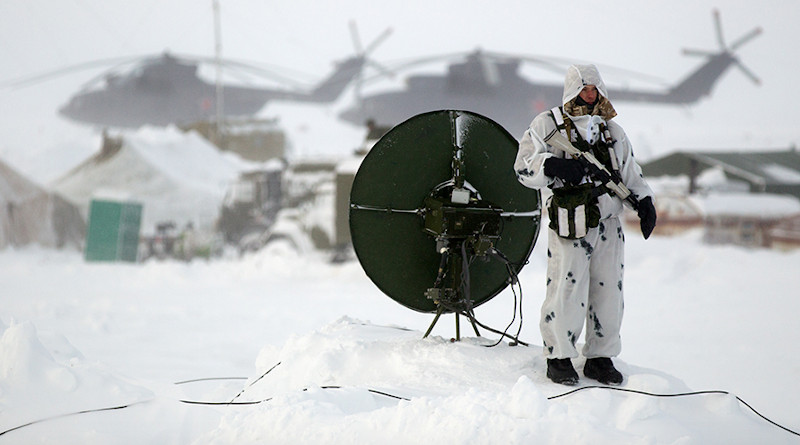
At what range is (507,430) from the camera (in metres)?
2.03

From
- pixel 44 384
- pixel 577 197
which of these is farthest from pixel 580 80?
pixel 44 384

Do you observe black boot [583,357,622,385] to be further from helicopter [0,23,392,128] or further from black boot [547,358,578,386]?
helicopter [0,23,392,128]

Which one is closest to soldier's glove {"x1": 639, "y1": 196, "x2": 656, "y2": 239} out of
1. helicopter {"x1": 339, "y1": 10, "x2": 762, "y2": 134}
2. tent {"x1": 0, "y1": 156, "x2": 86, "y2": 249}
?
helicopter {"x1": 339, "y1": 10, "x2": 762, "y2": 134}

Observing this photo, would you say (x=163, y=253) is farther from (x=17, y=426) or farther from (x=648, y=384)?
(x=648, y=384)

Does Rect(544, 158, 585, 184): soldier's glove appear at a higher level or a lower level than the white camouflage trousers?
higher

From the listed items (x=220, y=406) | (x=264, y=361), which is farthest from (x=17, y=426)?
(x=264, y=361)

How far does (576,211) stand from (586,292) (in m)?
0.36

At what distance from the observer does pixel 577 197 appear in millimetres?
2576

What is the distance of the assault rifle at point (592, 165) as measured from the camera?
8.54ft

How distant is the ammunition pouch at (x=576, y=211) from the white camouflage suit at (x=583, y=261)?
5 centimetres

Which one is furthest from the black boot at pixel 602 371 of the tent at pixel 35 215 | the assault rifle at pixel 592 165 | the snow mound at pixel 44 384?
the tent at pixel 35 215

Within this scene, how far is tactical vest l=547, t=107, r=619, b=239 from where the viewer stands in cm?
255

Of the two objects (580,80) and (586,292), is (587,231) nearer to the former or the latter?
(586,292)

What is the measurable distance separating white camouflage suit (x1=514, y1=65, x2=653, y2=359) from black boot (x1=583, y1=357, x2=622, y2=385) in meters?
0.03
